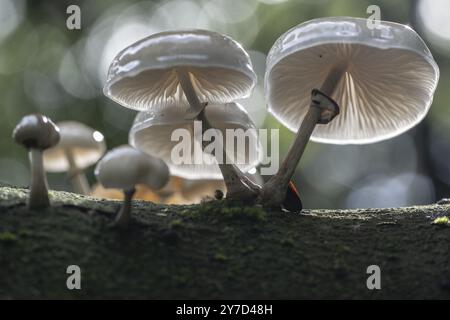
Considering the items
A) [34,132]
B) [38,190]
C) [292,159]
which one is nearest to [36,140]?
[34,132]

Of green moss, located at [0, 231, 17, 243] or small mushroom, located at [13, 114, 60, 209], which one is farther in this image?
small mushroom, located at [13, 114, 60, 209]

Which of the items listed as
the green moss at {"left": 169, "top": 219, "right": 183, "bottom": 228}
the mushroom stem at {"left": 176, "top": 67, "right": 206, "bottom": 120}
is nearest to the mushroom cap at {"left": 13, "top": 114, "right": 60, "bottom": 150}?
the green moss at {"left": 169, "top": 219, "right": 183, "bottom": 228}

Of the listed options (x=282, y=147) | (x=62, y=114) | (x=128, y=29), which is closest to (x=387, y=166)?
(x=282, y=147)

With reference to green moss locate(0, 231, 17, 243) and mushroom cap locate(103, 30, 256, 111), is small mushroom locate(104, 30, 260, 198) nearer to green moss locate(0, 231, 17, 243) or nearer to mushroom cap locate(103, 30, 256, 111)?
mushroom cap locate(103, 30, 256, 111)

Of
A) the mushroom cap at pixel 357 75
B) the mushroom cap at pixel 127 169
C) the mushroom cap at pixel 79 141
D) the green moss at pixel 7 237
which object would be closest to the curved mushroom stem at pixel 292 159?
the mushroom cap at pixel 357 75
